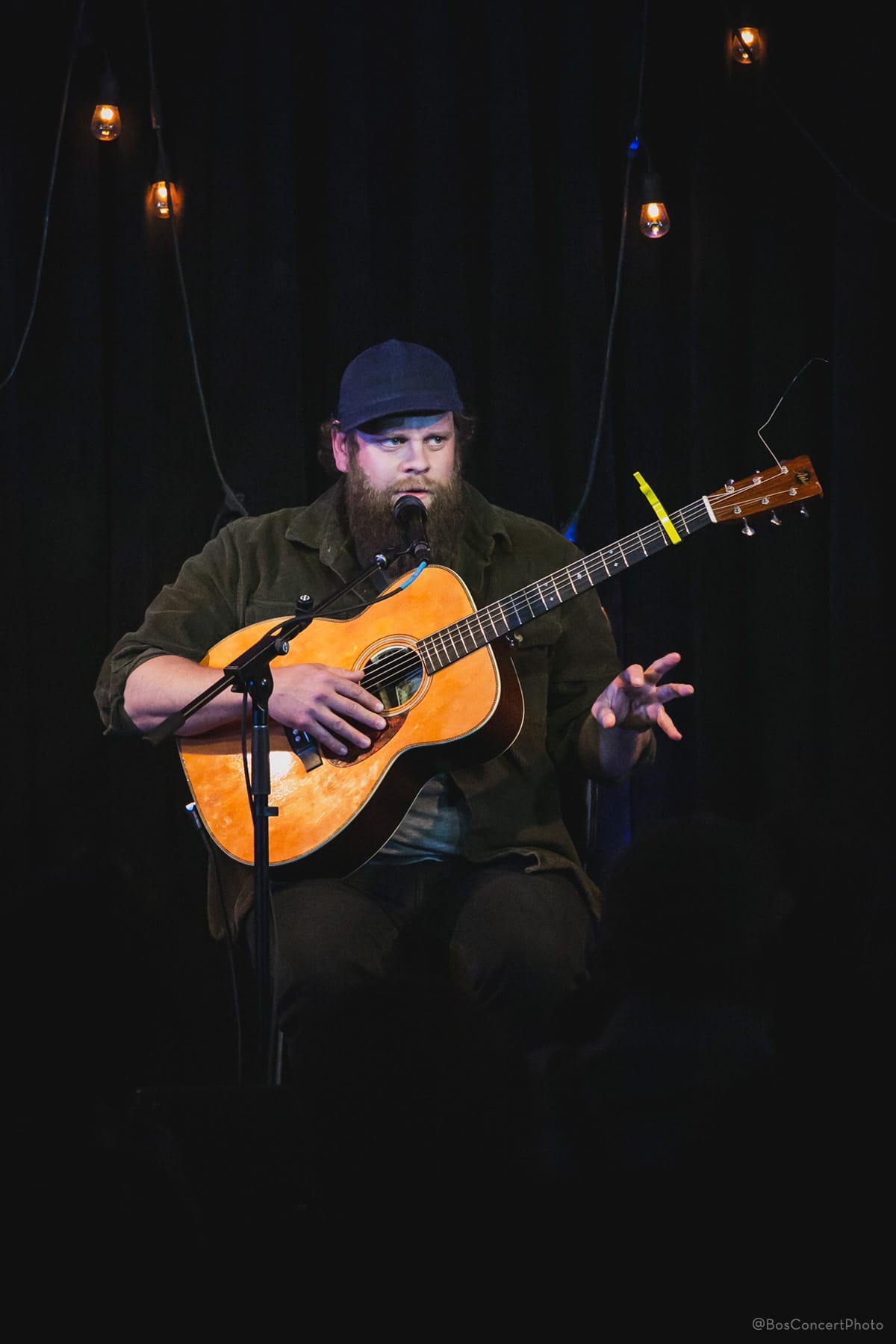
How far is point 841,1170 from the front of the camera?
1527 mm

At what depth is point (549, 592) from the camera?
3.03 metres

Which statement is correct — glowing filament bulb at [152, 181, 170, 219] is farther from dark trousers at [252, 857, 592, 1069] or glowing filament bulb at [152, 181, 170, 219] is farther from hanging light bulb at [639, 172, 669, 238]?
dark trousers at [252, 857, 592, 1069]

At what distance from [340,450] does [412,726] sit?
1000 millimetres

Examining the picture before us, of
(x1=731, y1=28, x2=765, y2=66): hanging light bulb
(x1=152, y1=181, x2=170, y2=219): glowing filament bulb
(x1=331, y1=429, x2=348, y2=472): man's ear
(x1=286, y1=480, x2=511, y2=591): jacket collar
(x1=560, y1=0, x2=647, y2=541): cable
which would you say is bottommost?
(x1=286, y1=480, x2=511, y2=591): jacket collar

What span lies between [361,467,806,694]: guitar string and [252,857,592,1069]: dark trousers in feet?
1.68

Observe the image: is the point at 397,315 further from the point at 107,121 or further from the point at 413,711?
the point at 413,711

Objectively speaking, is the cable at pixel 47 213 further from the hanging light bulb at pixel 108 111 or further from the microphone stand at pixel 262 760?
the microphone stand at pixel 262 760

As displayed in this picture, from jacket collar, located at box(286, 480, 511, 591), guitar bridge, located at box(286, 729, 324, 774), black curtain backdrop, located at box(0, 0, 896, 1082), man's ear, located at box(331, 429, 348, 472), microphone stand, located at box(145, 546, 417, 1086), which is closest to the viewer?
microphone stand, located at box(145, 546, 417, 1086)

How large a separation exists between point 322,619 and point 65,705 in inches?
50.6

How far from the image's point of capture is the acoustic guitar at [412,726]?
9.71 ft

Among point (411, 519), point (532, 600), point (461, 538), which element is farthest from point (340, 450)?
point (532, 600)

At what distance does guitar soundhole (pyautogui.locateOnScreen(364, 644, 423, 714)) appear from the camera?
3.07 m

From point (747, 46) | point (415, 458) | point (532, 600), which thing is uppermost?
point (747, 46)

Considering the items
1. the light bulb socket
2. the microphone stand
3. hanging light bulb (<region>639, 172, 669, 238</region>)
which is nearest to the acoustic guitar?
the microphone stand
